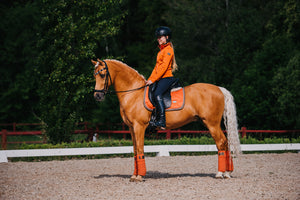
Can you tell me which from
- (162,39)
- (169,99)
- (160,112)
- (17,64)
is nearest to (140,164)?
(160,112)

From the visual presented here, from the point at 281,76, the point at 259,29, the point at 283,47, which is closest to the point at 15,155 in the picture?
the point at 281,76

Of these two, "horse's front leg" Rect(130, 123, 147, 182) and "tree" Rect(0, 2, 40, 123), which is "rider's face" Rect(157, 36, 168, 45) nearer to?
"horse's front leg" Rect(130, 123, 147, 182)

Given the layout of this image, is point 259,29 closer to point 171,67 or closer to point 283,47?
point 283,47

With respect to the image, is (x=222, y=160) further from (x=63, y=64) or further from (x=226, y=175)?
(x=63, y=64)

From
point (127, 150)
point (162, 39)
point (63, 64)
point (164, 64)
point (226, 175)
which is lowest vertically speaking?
point (127, 150)

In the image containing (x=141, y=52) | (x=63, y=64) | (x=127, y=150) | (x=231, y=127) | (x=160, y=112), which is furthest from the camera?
(x=141, y=52)

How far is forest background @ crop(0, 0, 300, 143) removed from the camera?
14828mm

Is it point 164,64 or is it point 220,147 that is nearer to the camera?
point 164,64

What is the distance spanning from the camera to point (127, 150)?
42.4 feet

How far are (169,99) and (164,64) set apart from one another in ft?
2.64

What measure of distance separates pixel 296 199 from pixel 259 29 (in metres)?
19.2

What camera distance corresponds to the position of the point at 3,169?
34.0 ft

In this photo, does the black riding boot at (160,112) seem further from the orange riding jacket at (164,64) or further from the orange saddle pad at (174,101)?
the orange riding jacket at (164,64)

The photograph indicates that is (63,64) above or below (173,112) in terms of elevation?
above
